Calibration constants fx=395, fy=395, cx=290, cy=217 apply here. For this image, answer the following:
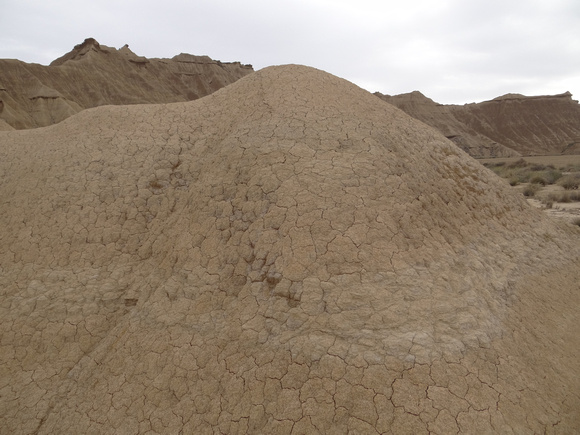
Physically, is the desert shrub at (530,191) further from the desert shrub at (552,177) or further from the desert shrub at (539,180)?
the desert shrub at (552,177)

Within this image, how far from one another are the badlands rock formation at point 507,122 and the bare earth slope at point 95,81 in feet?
60.4

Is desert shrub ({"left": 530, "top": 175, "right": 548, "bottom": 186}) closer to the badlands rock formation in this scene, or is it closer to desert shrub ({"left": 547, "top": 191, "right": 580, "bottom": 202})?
desert shrub ({"left": 547, "top": 191, "right": 580, "bottom": 202})

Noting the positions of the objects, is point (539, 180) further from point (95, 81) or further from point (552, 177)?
point (95, 81)

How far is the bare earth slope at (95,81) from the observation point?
959 inches

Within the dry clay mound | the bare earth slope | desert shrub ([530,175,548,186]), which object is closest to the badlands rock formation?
the bare earth slope

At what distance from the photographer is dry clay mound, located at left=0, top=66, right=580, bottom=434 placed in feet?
7.40

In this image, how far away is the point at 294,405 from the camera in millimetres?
2189

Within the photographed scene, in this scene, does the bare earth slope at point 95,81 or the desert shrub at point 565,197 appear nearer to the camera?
the desert shrub at point 565,197

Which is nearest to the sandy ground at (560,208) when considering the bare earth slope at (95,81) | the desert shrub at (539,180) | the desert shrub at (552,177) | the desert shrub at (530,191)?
the desert shrub at (530,191)

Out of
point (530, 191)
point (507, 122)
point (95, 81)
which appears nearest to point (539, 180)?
point (530, 191)

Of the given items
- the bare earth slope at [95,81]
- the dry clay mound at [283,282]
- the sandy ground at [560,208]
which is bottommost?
the sandy ground at [560,208]

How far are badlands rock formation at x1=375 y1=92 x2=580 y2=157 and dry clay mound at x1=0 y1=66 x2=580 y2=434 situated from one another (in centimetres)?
3577

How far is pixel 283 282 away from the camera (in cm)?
270

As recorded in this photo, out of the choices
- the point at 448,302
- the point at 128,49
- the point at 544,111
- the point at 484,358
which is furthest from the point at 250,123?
the point at 544,111
